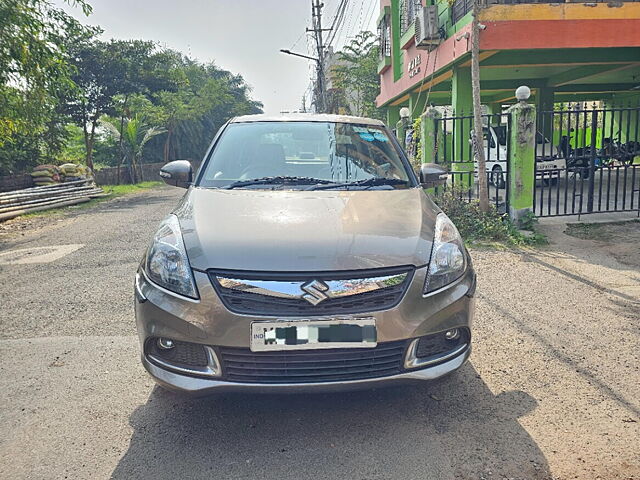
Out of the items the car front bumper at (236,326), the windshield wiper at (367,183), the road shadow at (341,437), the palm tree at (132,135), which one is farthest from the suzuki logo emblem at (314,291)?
the palm tree at (132,135)

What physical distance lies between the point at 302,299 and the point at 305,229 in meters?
0.46

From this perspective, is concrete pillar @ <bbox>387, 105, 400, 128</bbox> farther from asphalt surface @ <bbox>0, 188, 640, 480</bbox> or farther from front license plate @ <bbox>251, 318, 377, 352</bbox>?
front license plate @ <bbox>251, 318, 377, 352</bbox>

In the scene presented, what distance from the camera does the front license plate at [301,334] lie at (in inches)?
92.9

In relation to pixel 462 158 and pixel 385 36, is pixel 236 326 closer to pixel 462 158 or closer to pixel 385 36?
pixel 462 158

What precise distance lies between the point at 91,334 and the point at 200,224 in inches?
77.5

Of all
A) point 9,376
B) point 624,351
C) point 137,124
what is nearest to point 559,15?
point 624,351

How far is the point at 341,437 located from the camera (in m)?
2.61

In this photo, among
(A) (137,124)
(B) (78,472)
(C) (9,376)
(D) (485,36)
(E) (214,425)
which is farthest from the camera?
(A) (137,124)

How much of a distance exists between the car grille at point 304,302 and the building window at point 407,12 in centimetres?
1314

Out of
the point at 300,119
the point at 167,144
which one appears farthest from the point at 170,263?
A: the point at 167,144

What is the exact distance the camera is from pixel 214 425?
9.01 feet

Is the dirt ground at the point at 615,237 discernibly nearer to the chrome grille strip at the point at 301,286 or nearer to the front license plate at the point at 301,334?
the chrome grille strip at the point at 301,286

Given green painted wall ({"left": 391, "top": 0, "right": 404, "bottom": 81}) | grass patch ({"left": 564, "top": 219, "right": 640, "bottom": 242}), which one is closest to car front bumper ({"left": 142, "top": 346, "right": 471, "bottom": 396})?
grass patch ({"left": 564, "top": 219, "right": 640, "bottom": 242})

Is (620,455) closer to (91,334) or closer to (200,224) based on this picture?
(200,224)
